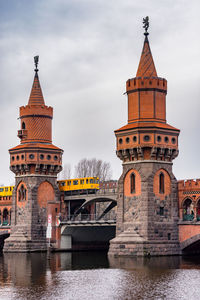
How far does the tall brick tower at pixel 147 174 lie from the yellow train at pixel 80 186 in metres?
15.4

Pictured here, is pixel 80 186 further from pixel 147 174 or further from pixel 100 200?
pixel 147 174

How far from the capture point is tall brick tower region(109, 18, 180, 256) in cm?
6788

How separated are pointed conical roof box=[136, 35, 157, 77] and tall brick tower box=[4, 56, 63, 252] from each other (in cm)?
1930

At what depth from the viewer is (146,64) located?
72.7m

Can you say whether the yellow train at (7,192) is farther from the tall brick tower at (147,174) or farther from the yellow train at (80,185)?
the tall brick tower at (147,174)

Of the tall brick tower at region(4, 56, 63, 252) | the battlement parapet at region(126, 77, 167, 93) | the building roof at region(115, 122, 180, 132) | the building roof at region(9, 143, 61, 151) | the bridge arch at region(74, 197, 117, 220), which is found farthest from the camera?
the bridge arch at region(74, 197, 117, 220)

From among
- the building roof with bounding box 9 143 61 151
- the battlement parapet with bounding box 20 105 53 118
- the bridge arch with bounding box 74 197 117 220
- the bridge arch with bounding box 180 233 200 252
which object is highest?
the battlement parapet with bounding box 20 105 53 118

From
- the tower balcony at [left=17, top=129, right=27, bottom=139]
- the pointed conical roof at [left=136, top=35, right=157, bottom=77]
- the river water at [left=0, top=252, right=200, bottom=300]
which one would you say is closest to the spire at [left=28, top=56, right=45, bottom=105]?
the tower balcony at [left=17, top=129, right=27, bottom=139]

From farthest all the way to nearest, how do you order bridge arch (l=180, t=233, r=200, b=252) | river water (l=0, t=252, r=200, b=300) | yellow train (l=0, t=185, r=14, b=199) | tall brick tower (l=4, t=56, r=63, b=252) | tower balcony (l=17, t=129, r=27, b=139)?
yellow train (l=0, t=185, r=14, b=199) < tower balcony (l=17, t=129, r=27, b=139) < tall brick tower (l=4, t=56, r=63, b=252) < bridge arch (l=180, t=233, r=200, b=252) < river water (l=0, t=252, r=200, b=300)

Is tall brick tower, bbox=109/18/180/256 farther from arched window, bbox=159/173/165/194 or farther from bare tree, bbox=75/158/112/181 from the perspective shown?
bare tree, bbox=75/158/112/181

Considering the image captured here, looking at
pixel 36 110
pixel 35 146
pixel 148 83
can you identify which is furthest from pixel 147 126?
pixel 36 110

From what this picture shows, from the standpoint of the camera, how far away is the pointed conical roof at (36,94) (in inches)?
3436

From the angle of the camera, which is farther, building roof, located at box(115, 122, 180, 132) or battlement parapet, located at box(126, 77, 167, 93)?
battlement parapet, located at box(126, 77, 167, 93)

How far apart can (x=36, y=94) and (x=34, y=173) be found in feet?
37.3
